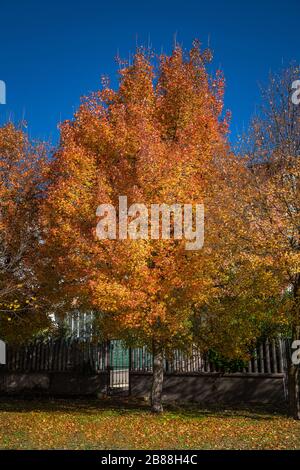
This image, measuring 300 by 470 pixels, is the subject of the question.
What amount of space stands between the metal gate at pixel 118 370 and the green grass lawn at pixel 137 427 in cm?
305

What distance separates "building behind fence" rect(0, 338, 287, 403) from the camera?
19734mm

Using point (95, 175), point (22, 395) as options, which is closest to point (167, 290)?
point (95, 175)

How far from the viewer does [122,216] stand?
1461cm

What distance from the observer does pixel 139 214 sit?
1454 centimetres

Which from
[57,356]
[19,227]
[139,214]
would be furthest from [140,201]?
[57,356]

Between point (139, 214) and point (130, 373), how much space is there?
10742 mm

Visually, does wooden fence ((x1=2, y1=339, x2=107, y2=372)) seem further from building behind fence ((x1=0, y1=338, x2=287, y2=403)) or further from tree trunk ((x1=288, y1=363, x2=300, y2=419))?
tree trunk ((x1=288, y1=363, x2=300, y2=419))

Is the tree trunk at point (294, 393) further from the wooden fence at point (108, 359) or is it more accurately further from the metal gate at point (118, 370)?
the metal gate at point (118, 370)

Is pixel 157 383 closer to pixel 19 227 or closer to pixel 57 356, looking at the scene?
Result: pixel 19 227

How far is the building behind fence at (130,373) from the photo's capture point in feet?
64.7

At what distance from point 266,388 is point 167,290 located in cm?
815

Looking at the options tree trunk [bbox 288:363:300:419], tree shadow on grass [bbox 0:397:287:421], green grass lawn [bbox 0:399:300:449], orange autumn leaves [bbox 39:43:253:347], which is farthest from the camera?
tree shadow on grass [bbox 0:397:287:421]

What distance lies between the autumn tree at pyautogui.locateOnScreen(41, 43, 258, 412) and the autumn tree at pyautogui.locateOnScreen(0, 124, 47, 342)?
4.88ft

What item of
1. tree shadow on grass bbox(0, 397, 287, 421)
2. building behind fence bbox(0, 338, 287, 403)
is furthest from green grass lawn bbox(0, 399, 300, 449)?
building behind fence bbox(0, 338, 287, 403)
